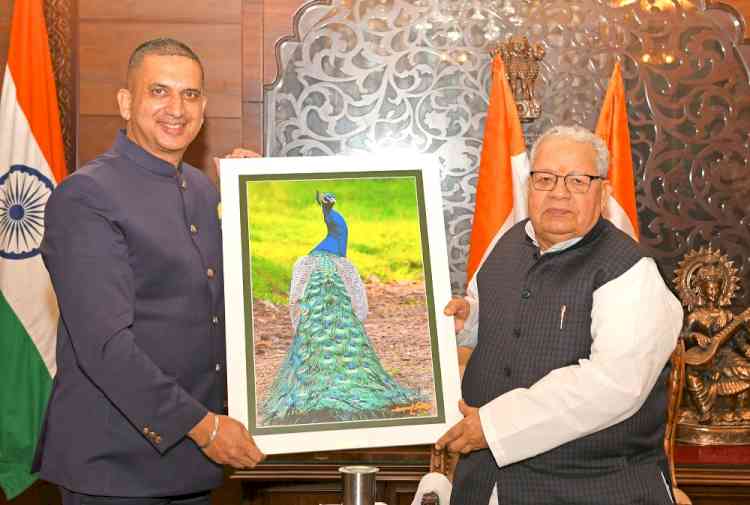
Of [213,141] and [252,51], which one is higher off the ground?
[252,51]

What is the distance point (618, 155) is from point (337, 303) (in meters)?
1.77

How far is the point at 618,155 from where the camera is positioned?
3.53 metres

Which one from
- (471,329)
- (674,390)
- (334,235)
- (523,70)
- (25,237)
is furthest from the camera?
(523,70)

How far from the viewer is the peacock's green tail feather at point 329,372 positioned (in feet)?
6.93

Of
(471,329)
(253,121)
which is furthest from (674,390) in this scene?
(253,121)

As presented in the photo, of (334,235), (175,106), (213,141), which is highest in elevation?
(213,141)

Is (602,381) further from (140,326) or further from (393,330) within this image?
(140,326)

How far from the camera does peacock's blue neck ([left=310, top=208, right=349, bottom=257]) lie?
2240 millimetres

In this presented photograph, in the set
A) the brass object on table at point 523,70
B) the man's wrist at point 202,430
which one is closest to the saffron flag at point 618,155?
the brass object on table at point 523,70

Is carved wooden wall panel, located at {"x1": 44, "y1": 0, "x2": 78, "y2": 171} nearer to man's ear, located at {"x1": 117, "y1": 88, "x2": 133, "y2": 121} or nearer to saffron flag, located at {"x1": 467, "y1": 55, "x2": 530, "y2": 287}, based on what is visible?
man's ear, located at {"x1": 117, "y1": 88, "x2": 133, "y2": 121}

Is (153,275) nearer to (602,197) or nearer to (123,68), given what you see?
(602,197)

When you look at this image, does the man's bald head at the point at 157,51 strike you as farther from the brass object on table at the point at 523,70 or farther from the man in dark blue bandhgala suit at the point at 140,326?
the brass object on table at the point at 523,70

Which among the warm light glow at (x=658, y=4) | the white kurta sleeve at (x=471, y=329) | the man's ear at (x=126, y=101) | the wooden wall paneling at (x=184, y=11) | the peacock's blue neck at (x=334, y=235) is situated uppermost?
the wooden wall paneling at (x=184, y=11)

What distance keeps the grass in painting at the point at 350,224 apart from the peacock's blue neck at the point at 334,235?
1cm
